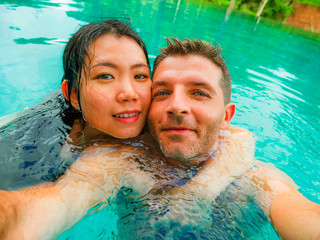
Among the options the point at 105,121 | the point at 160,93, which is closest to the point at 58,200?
the point at 105,121

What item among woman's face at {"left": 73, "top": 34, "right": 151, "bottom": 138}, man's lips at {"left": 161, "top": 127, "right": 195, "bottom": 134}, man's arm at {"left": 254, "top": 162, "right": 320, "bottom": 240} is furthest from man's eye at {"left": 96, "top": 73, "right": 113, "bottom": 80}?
man's arm at {"left": 254, "top": 162, "right": 320, "bottom": 240}

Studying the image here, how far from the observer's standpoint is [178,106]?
6.47 feet

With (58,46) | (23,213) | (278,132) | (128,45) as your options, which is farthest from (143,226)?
(58,46)

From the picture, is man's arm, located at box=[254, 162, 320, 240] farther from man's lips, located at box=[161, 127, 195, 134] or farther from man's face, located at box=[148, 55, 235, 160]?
man's lips, located at box=[161, 127, 195, 134]

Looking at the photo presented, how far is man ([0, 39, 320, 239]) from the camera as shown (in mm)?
1482

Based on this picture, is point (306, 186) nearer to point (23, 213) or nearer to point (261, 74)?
point (23, 213)

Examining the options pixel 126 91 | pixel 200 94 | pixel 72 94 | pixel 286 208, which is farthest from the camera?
pixel 72 94

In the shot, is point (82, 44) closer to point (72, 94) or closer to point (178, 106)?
point (72, 94)

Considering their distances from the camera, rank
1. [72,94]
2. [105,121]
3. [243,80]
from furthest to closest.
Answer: [243,80], [72,94], [105,121]

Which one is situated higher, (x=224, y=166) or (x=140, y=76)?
(x=140, y=76)

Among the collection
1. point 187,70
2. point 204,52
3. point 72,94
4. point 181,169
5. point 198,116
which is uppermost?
point 204,52

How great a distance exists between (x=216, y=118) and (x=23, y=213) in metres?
1.70

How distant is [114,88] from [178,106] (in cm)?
60

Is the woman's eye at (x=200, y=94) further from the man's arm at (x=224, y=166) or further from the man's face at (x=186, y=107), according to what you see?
the man's arm at (x=224, y=166)
